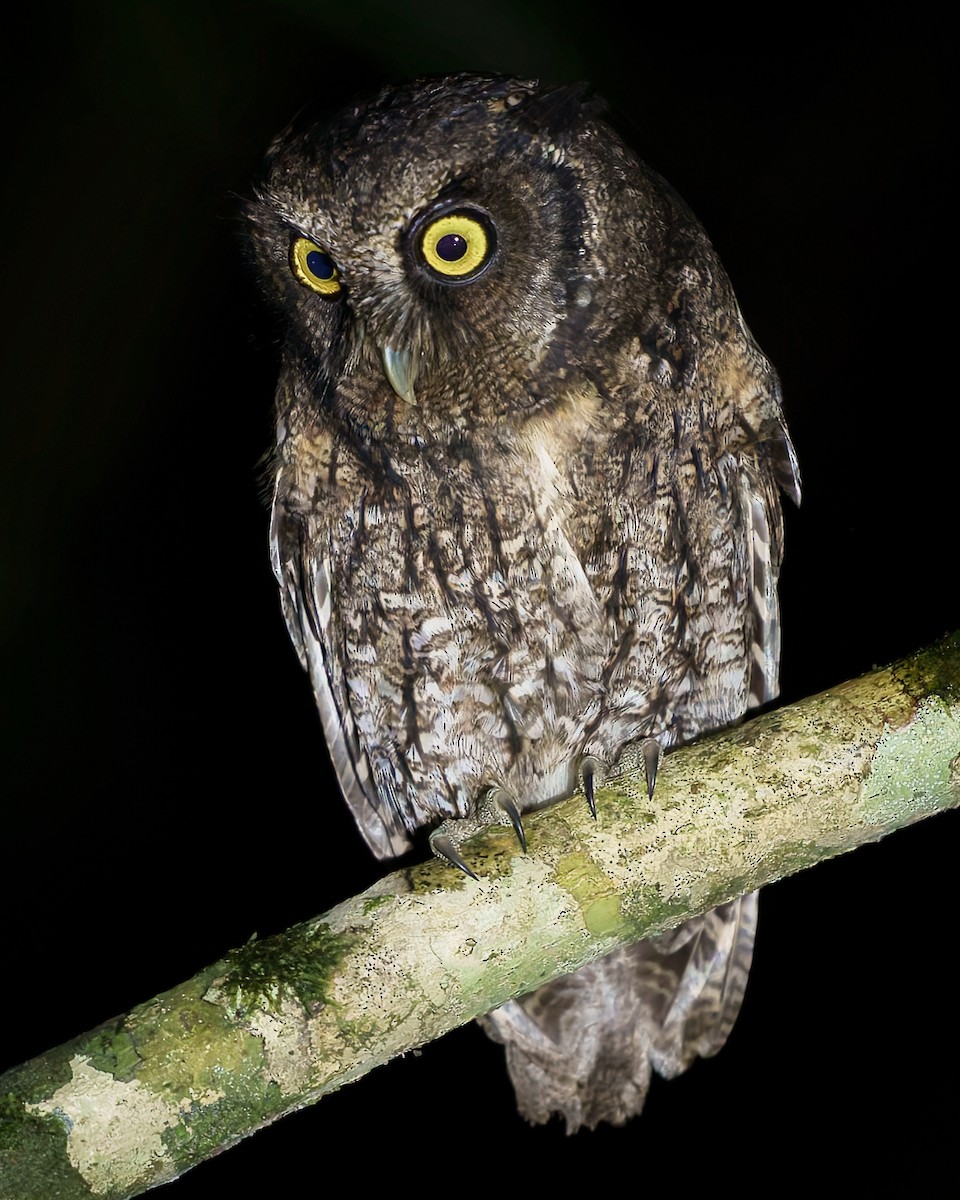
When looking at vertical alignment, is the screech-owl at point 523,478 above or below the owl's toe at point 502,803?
above

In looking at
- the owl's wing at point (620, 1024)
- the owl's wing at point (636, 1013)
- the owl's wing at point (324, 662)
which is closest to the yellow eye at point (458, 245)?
the owl's wing at point (324, 662)

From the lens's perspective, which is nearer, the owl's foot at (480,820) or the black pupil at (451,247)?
the black pupil at (451,247)

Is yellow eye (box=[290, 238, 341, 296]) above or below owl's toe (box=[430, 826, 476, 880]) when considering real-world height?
above

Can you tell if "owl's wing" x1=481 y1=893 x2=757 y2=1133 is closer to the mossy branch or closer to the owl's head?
the mossy branch

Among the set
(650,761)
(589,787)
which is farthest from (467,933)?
(650,761)

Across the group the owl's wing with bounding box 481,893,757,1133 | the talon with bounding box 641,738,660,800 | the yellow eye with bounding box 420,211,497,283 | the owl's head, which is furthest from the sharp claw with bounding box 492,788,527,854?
the yellow eye with bounding box 420,211,497,283

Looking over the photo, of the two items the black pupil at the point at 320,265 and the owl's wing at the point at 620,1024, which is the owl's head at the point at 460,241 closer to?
the black pupil at the point at 320,265

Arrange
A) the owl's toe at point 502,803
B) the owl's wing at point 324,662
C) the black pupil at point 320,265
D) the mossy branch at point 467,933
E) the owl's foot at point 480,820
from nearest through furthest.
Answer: the mossy branch at point 467,933, the black pupil at point 320,265, the owl's foot at point 480,820, the owl's toe at point 502,803, the owl's wing at point 324,662
